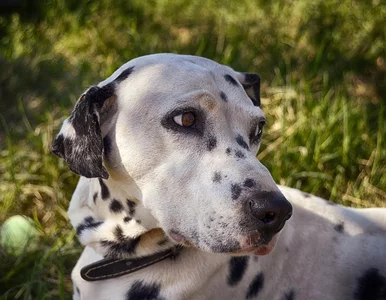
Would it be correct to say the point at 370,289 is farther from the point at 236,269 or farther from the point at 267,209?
Answer: the point at 267,209

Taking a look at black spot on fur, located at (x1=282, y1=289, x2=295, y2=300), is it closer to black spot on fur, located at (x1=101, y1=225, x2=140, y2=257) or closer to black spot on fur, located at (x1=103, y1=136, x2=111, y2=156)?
black spot on fur, located at (x1=101, y1=225, x2=140, y2=257)

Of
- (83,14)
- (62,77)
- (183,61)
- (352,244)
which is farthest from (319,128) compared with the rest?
(83,14)

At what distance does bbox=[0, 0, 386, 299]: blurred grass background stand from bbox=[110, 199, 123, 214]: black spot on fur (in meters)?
0.84

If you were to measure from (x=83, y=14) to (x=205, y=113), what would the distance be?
4.28m

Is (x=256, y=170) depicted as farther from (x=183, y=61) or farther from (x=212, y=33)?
(x=212, y=33)

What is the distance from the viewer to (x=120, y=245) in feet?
9.82

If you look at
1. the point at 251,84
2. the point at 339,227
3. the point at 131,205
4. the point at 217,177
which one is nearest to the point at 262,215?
the point at 217,177

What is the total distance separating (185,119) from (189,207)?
0.36m

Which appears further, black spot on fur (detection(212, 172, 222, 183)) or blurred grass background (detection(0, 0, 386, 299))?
blurred grass background (detection(0, 0, 386, 299))

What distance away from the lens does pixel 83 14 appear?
6680mm

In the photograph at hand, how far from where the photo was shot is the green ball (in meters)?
4.08

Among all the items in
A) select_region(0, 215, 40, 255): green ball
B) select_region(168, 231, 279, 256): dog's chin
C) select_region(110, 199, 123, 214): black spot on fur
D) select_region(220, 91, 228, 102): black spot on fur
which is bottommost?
select_region(0, 215, 40, 255): green ball

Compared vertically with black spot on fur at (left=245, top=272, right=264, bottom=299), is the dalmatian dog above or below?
above

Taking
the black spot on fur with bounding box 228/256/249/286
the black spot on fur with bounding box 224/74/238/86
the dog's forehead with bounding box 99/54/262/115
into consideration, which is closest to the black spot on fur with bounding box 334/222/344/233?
the black spot on fur with bounding box 228/256/249/286
